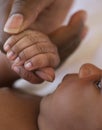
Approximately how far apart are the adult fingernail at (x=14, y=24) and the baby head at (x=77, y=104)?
0.14 metres

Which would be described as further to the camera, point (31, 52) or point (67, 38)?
point (67, 38)

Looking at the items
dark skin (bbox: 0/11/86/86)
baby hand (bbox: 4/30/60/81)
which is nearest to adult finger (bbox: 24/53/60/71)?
baby hand (bbox: 4/30/60/81)

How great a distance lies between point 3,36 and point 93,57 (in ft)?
0.68

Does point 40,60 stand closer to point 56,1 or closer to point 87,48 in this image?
point 87,48

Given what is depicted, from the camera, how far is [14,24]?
2.41 feet

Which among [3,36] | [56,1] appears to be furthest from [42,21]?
[3,36]

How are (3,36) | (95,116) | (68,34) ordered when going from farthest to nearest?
(68,34) → (3,36) → (95,116)

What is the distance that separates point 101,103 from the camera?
0.65 meters

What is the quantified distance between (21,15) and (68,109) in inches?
8.4

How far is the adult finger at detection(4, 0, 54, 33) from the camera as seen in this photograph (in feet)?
2.41

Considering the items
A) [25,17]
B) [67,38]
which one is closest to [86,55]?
[67,38]

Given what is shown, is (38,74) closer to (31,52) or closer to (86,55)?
(31,52)

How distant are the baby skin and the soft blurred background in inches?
3.6

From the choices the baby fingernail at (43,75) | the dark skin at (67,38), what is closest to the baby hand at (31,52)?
the baby fingernail at (43,75)
